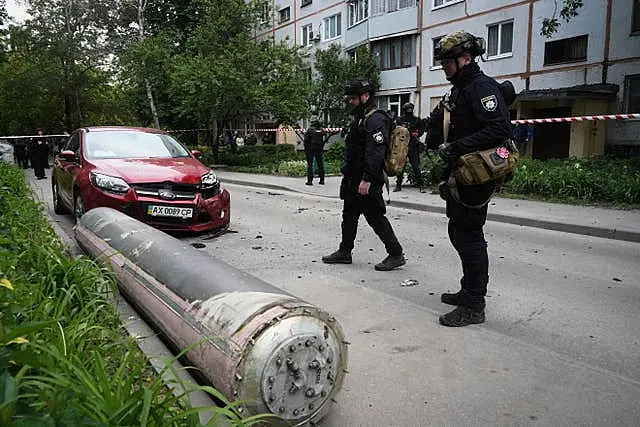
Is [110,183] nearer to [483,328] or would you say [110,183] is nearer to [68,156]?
[68,156]

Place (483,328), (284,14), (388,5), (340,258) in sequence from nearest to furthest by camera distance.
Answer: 1. (483,328)
2. (340,258)
3. (388,5)
4. (284,14)

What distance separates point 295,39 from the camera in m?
40.0

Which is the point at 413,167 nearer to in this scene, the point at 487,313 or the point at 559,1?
the point at 487,313

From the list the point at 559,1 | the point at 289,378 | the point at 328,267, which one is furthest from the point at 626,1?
the point at 289,378

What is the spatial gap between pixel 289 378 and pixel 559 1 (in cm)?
2330

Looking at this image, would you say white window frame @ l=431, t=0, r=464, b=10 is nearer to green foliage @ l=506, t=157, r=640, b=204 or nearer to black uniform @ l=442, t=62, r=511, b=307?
green foliage @ l=506, t=157, r=640, b=204

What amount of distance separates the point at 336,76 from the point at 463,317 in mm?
28507

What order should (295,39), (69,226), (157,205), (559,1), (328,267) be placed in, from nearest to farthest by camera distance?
(328,267) → (157,205) → (69,226) → (559,1) → (295,39)

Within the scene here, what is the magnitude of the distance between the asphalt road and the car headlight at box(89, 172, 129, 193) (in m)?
1.09

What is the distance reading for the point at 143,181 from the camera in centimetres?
680

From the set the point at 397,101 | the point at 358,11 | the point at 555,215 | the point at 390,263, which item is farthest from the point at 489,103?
the point at 358,11

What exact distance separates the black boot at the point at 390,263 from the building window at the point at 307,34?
34663 mm

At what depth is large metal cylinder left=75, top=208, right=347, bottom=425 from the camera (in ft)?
7.89

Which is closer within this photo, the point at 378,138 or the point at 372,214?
the point at 378,138
